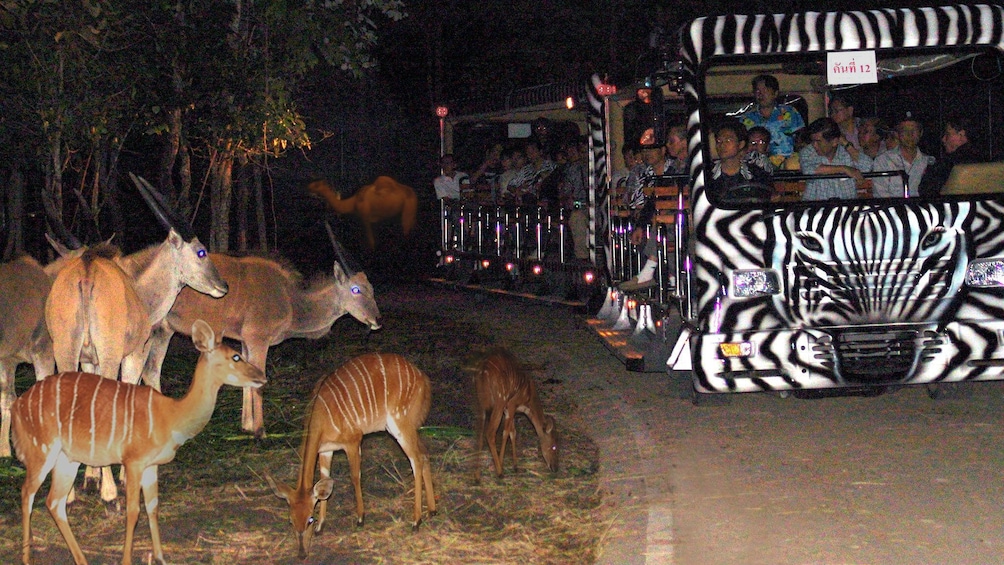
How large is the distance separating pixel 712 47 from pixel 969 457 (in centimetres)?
331

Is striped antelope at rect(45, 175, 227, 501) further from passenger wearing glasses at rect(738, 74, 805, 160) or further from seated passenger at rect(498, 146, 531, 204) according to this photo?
seated passenger at rect(498, 146, 531, 204)

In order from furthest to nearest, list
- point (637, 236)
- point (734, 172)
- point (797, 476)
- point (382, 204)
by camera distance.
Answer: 1. point (382, 204)
2. point (637, 236)
3. point (734, 172)
4. point (797, 476)

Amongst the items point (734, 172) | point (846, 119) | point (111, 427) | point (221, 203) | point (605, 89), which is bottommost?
point (111, 427)

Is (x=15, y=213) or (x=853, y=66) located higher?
(x=853, y=66)

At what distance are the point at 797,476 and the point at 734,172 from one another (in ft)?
8.66

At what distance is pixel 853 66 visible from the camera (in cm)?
884

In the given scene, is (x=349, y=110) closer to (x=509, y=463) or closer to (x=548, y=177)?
(x=548, y=177)

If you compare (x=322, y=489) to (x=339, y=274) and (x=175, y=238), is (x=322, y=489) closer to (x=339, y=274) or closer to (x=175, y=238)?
(x=175, y=238)

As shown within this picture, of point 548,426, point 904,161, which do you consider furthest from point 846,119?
point 548,426

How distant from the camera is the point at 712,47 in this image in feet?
29.1

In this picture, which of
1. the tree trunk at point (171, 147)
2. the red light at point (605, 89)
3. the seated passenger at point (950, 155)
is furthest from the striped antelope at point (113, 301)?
the red light at point (605, 89)

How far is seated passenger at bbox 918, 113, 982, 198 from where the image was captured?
9.26 m

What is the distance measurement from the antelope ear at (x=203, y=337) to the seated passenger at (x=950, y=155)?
550 cm

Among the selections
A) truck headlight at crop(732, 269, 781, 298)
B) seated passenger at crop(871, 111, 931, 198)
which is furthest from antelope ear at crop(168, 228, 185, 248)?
seated passenger at crop(871, 111, 931, 198)
